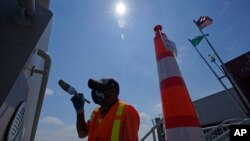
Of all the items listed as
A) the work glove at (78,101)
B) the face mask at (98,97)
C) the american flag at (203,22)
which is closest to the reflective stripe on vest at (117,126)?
the face mask at (98,97)

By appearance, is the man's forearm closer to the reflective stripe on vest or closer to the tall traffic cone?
the reflective stripe on vest

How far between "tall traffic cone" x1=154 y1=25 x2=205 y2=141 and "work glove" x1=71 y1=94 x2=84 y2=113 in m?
1.15

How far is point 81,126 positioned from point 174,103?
1.36 m

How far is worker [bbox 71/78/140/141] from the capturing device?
1572mm

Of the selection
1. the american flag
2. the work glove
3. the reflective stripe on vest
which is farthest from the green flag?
the reflective stripe on vest

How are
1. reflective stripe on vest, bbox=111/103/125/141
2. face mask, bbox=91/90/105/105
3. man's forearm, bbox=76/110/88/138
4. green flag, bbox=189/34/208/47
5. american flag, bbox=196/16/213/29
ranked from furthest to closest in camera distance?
green flag, bbox=189/34/208/47, american flag, bbox=196/16/213/29, man's forearm, bbox=76/110/88/138, face mask, bbox=91/90/105/105, reflective stripe on vest, bbox=111/103/125/141

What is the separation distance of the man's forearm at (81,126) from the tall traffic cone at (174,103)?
121 cm

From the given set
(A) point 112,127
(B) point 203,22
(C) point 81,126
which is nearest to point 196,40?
(B) point 203,22

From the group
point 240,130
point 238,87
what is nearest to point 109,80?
point 240,130

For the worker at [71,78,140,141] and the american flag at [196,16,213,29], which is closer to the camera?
the worker at [71,78,140,141]

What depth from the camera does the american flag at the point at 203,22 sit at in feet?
31.3

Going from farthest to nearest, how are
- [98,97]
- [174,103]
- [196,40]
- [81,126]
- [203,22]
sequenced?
[196,40] → [203,22] → [81,126] → [98,97] → [174,103]

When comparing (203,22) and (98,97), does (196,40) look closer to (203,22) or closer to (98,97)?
(203,22)

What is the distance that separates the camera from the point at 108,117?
5.66 feet
